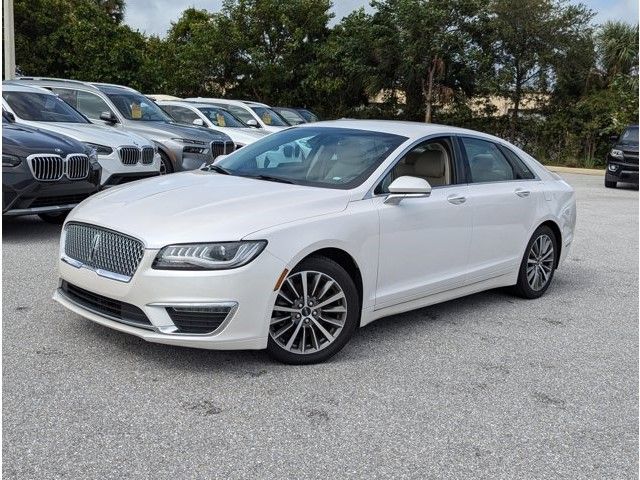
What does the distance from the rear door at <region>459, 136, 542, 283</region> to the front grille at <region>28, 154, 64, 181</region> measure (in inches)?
178

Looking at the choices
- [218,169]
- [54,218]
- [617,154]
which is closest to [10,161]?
[54,218]

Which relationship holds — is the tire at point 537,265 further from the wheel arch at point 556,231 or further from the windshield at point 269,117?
the windshield at point 269,117

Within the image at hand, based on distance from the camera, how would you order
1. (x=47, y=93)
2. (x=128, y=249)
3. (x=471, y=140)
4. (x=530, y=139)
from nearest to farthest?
(x=128, y=249) → (x=471, y=140) → (x=47, y=93) → (x=530, y=139)

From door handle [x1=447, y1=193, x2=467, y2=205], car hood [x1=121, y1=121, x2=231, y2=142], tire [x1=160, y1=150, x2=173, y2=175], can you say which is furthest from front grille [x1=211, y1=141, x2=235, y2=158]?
door handle [x1=447, y1=193, x2=467, y2=205]

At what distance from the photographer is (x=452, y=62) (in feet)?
94.0

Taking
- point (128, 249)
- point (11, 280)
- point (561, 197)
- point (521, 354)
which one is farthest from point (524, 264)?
point (11, 280)

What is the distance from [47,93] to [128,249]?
708 cm

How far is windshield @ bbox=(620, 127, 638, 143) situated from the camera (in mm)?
19547

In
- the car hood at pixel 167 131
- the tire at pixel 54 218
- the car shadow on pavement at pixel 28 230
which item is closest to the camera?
the car shadow on pavement at pixel 28 230

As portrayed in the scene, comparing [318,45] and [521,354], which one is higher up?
[318,45]

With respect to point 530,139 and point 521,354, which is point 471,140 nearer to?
point 521,354

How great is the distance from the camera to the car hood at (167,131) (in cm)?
1200

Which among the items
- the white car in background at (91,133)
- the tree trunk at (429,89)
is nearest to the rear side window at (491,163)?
the white car in background at (91,133)

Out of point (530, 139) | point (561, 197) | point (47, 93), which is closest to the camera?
point (561, 197)
